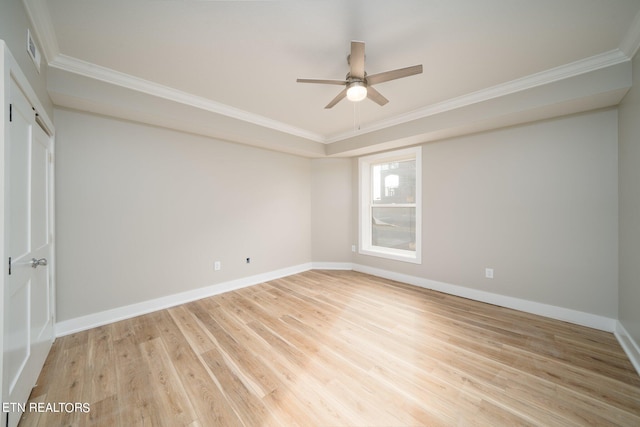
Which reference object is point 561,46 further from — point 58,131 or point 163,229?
point 58,131

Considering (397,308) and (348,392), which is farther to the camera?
(397,308)

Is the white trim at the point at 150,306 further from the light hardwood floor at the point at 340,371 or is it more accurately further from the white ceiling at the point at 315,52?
the white ceiling at the point at 315,52

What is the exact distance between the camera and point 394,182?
4238mm

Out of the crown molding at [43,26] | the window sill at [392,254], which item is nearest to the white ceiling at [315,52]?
the crown molding at [43,26]

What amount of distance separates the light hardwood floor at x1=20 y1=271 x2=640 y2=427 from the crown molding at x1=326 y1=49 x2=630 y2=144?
2.51m

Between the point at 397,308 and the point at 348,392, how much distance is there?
153cm

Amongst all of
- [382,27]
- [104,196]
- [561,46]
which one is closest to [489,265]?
[561,46]

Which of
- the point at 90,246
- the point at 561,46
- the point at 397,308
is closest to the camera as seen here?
the point at 561,46

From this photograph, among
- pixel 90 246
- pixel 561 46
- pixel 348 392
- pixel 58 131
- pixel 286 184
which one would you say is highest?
pixel 561 46

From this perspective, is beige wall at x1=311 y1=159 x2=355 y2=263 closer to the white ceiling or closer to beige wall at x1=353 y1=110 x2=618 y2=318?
beige wall at x1=353 y1=110 x2=618 y2=318

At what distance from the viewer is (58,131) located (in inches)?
91.7

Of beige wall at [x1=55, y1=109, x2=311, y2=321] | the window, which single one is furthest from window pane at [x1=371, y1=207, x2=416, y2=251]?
beige wall at [x1=55, y1=109, x2=311, y2=321]

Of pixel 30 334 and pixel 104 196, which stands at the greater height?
pixel 104 196

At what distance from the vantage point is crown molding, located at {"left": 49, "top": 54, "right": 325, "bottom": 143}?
83.2 inches
